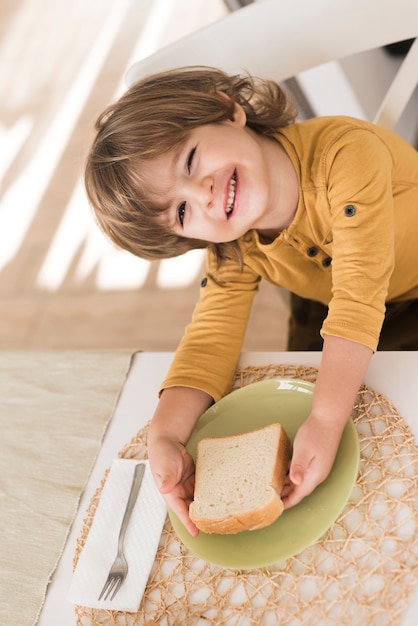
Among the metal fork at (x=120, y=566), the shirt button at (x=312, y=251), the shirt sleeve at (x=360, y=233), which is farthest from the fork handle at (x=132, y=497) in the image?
the shirt button at (x=312, y=251)

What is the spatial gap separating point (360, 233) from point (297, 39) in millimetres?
342

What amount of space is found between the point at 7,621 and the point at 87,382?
35 centimetres

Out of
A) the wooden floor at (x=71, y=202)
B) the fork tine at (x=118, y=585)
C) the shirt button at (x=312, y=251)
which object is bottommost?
the wooden floor at (x=71, y=202)

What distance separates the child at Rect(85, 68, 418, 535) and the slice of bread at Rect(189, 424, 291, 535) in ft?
0.08

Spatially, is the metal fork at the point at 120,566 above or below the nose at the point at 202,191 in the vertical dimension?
below

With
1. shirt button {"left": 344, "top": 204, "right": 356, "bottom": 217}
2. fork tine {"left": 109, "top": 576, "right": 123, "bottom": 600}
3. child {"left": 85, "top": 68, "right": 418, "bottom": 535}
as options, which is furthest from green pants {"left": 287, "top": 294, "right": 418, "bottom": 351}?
fork tine {"left": 109, "top": 576, "right": 123, "bottom": 600}

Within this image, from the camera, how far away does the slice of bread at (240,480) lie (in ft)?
2.46

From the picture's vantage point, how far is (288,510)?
0.76 meters

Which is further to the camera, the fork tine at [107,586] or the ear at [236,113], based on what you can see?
the ear at [236,113]

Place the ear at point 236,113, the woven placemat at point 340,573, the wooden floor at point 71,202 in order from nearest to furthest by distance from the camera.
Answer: the woven placemat at point 340,573 → the ear at point 236,113 → the wooden floor at point 71,202

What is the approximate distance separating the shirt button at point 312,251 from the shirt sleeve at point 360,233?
9 centimetres

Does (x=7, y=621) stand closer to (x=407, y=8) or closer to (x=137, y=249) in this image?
(x=137, y=249)

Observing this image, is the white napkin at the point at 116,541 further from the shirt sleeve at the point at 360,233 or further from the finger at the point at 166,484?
the shirt sleeve at the point at 360,233

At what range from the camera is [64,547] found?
2.81 feet
